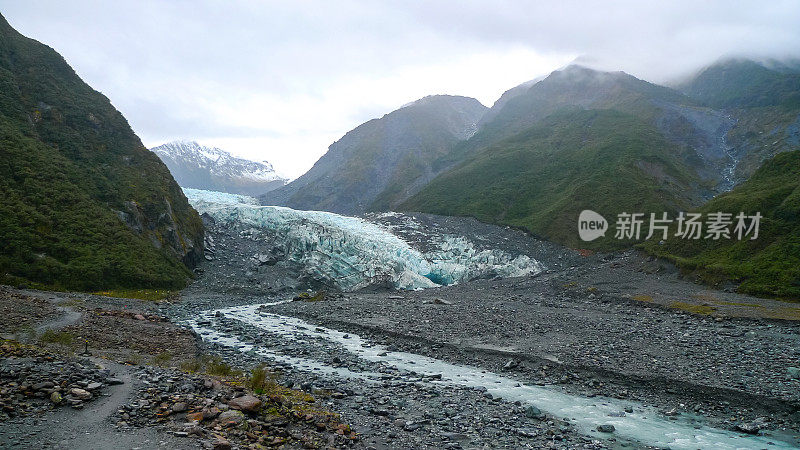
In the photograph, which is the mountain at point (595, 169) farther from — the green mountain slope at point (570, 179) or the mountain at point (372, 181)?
the mountain at point (372, 181)

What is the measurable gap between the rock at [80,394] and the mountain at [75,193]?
27.0m

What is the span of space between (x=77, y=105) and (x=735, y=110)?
166900 mm

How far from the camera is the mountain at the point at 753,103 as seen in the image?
330 feet

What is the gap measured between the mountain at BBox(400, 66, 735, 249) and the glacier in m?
18.6

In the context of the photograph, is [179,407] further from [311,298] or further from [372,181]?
[372,181]

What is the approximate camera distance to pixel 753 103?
5221 inches

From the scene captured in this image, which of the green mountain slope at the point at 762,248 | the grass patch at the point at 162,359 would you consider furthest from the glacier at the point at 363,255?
the grass patch at the point at 162,359

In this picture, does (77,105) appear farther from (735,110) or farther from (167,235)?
(735,110)

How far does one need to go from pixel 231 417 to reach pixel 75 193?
4098cm

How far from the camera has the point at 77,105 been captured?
5178 cm

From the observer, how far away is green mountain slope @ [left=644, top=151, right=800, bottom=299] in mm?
35250

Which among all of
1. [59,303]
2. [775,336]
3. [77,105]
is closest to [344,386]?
[59,303]

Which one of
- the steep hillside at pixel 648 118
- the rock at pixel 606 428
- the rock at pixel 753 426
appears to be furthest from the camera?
the steep hillside at pixel 648 118
